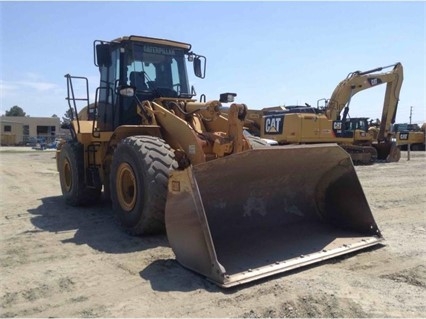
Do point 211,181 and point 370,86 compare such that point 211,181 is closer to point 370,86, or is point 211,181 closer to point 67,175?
point 67,175

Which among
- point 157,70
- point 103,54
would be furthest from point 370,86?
point 103,54

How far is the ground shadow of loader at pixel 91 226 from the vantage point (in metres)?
5.35

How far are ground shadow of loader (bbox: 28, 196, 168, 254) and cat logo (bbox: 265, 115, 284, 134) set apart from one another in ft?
32.0

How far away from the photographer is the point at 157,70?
7242 millimetres

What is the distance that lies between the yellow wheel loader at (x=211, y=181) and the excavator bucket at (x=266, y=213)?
1cm

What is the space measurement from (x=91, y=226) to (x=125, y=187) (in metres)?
0.88

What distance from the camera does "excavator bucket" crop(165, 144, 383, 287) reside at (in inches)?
168

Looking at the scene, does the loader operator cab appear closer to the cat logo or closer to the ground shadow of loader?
the ground shadow of loader

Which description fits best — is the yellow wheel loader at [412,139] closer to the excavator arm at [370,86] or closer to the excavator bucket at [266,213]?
the excavator arm at [370,86]

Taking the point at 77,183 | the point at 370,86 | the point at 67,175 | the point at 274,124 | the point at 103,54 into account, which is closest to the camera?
the point at 103,54

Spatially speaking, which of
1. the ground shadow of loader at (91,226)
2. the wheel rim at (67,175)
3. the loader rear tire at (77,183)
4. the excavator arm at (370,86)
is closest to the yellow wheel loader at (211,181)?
the ground shadow of loader at (91,226)

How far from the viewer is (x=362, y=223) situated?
5.54 m

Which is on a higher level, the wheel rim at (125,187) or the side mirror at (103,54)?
the side mirror at (103,54)

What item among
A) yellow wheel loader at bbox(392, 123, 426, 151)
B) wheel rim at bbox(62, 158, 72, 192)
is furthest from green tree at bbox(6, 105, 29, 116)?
wheel rim at bbox(62, 158, 72, 192)
